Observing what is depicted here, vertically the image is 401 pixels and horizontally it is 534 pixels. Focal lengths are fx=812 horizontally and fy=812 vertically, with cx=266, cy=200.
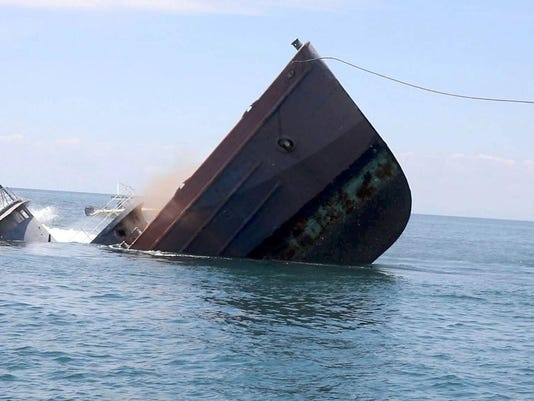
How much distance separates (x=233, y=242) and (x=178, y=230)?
74.7 inches

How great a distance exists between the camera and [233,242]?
27266mm

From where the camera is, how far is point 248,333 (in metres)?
17.5

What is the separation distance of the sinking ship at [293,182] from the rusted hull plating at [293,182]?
0.11ft

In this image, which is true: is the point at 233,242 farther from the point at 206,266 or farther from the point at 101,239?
the point at 101,239

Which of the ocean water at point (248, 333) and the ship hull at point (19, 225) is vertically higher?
the ship hull at point (19, 225)

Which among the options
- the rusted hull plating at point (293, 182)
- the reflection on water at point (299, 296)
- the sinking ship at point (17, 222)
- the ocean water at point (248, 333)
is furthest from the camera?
the sinking ship at point (17, 222)

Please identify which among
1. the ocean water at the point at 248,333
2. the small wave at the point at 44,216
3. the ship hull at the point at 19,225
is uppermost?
the small wave at the point at 44,216

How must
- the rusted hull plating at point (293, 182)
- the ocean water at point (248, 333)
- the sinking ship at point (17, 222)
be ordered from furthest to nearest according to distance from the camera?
1. the sinking ship at point (17, 222)
2. the rusted hull plating at point (293, 182)
3. the ocean water at point (248, 333)

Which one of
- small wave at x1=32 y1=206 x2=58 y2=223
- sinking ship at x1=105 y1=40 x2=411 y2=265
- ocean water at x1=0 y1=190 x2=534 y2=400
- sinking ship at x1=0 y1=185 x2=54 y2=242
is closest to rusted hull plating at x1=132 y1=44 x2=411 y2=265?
sinking ship at x1=105 y1=40 x2=411 y2=265

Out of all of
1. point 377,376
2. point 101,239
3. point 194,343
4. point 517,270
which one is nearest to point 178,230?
point 101,239

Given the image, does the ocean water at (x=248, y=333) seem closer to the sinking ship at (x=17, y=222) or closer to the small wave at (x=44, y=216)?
the sinking ship at (x=17, y=222)

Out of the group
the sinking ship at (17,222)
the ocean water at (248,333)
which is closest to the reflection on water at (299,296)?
the ocean water at (248,333)

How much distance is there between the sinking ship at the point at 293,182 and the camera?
85.6ft

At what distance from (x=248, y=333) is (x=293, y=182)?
9.65 meters
